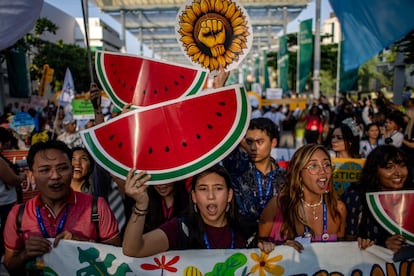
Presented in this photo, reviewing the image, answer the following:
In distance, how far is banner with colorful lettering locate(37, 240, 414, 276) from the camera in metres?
2.42

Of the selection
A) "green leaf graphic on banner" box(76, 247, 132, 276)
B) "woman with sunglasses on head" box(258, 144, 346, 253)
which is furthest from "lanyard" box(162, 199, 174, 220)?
"woman with sunglasses on head" box(258, 144, 346, 253)

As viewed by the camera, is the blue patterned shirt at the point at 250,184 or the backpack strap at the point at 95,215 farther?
the blue patterned shirt at the point at 250,184

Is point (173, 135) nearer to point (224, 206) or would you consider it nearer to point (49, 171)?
point (224, 206)

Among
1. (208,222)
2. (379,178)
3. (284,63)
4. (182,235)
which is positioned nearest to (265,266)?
(208,222)

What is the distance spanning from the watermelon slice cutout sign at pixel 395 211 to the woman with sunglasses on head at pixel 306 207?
302 mm

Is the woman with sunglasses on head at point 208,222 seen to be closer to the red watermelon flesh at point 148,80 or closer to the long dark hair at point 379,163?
the red watermelon flesh at point 148,80

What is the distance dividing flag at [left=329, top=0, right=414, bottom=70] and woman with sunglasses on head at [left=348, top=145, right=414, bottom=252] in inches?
67.6

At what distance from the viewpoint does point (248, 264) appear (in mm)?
2453

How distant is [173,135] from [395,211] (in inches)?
57.6

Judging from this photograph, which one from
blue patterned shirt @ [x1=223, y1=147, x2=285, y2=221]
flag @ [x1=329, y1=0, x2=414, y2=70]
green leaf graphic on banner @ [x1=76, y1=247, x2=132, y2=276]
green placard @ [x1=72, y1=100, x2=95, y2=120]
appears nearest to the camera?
green leaf graphic on banner @ [x1=76, y1=247, x2=132, y2=276]

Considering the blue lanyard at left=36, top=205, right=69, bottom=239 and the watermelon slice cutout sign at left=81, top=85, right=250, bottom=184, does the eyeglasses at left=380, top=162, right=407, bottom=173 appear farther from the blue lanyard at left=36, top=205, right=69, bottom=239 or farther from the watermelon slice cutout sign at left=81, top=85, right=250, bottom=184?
the blue lanyard at left=36, top=205, right=69, bottom=239

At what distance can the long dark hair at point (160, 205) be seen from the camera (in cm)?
296

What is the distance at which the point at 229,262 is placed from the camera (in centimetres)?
243

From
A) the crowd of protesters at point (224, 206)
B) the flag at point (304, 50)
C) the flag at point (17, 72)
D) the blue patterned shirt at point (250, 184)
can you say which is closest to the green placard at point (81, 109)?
the crowd of protesters at point (224, 206)
